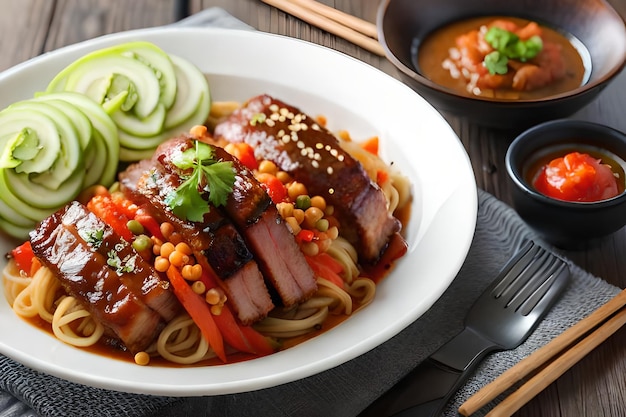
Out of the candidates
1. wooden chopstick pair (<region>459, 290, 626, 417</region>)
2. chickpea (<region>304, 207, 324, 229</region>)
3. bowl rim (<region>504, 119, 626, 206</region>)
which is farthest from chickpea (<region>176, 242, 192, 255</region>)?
bowl rim (<region>504, 119, 626, 206</region>)

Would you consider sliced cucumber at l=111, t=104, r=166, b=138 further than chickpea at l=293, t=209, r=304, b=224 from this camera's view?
Yes

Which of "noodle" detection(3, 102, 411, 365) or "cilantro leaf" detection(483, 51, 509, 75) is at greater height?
"cilantro leaf" detection(483, 51, 509, 75)

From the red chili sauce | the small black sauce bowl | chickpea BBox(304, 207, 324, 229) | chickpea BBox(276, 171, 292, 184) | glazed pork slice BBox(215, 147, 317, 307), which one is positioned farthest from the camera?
the red chili sauce

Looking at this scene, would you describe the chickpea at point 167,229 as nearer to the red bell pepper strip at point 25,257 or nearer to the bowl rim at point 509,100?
the red bell pepper strip at point 25,257

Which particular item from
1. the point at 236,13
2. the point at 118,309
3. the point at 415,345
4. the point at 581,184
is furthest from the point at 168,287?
the point at 236,13

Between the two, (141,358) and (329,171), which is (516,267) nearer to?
(329,171)

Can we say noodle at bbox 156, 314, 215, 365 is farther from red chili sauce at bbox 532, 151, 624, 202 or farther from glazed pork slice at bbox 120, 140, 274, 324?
red chili sauce at bbox 532, 151, 624, 202

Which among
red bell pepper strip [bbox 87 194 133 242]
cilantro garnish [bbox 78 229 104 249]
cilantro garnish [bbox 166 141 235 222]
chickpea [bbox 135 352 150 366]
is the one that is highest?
cilantro garnish [bbox 166 141 235 222]

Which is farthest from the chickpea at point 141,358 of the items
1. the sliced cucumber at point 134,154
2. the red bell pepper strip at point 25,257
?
the sliced cucumber at point 134,154
